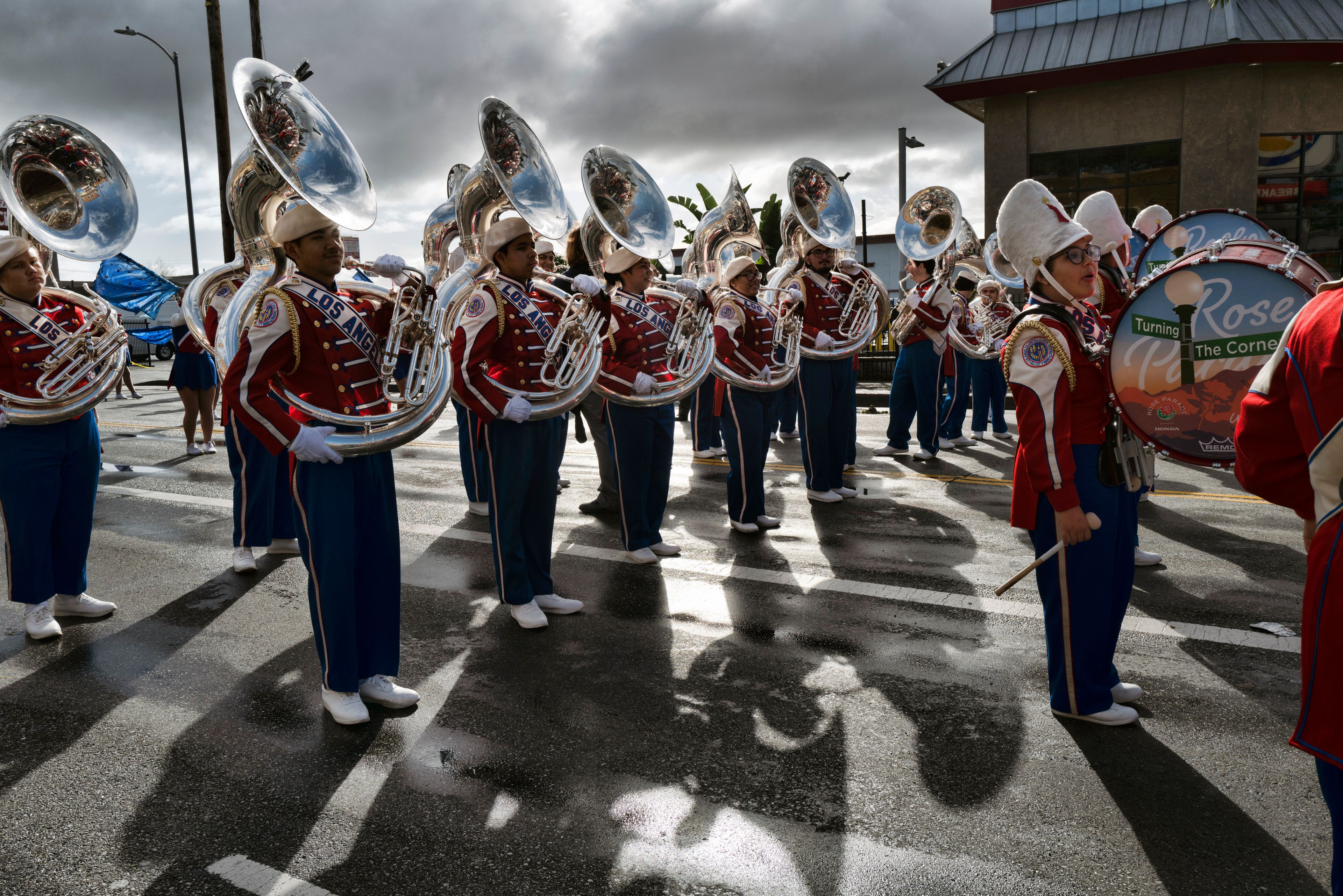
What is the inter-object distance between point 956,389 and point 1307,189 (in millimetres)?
13983

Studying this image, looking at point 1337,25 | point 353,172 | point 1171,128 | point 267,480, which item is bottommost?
point 267,480

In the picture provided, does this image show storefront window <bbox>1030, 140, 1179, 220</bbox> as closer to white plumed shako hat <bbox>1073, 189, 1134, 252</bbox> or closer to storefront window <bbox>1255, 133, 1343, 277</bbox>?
storefront window <bbox>1255, 133, 1343, 277</bbox>

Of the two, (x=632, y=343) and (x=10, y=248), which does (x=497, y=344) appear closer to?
(x=632, y=343)

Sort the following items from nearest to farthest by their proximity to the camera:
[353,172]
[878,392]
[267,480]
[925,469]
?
1. [353,172]
2. [267,480]
3. [925,469]
4. [878,392]

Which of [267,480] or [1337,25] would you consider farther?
[1337,25]

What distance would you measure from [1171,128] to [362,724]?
2128cm

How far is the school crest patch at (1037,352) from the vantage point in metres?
3.59

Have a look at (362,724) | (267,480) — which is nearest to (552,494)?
(362,724)

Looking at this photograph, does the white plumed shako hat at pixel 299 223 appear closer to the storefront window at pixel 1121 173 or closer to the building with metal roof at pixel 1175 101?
the storefront window at pixel 1121 173

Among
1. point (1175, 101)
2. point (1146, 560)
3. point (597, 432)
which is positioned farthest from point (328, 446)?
point (1175, 101)

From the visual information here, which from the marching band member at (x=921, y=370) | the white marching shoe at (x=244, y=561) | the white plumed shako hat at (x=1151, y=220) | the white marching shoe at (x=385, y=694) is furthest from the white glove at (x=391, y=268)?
the marching band member at (x=921, y=370)

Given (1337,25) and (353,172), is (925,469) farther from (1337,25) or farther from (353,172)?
(1337,25)

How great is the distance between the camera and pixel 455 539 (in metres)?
7.27

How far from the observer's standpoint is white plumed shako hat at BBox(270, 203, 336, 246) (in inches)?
153
